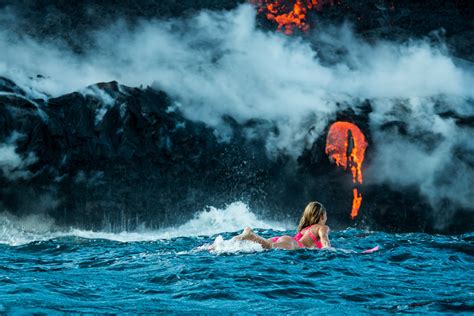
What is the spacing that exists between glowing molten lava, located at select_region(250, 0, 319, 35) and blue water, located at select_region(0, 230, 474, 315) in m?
33.5

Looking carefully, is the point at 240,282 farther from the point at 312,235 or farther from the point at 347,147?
the point at 347,147

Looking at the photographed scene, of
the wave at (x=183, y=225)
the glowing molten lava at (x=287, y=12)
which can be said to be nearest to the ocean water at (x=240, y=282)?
the wave at (x=183, y=225)

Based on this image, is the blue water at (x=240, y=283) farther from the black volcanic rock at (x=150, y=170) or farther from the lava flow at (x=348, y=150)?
the lava flow at (x=348, y=150)

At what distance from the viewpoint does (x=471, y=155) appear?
38.2 meters

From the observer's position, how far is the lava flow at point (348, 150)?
37656mm

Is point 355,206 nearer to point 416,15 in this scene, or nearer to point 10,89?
point 416,15

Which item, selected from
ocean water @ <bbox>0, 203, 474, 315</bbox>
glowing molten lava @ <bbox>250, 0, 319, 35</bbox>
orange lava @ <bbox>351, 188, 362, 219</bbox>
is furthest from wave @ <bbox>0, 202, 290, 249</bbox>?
glowing molten lava @ <bbox>250, 0, 319, 35</bbox>

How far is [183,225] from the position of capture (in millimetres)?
35219

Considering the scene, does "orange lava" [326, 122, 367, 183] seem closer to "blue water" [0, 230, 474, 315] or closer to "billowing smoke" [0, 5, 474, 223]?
"billowing smoke" [0, 5, 474, 223]

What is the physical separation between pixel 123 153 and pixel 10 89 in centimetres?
728

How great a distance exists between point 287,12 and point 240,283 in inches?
1553

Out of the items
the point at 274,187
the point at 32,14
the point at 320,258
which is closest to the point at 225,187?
the point at 274,187

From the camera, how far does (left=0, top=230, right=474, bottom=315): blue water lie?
7852 mm

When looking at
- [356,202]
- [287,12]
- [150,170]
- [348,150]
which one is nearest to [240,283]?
[150,170]
